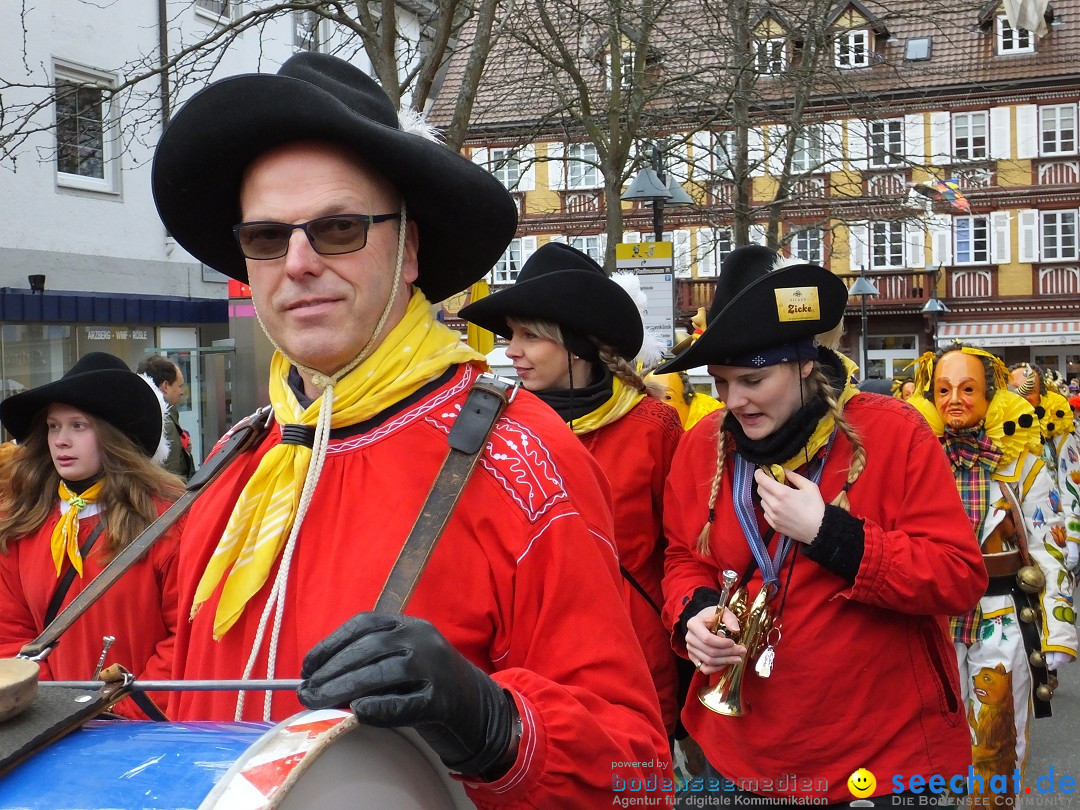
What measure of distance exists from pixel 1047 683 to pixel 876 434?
246cm

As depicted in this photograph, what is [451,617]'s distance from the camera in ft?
5.50

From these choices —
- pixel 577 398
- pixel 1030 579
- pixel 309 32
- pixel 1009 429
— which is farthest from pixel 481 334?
pixel 1030 579

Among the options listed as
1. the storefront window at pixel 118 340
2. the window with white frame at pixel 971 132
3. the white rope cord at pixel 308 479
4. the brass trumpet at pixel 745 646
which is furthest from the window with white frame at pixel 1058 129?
Result: the white rope cord at pixel 308 479

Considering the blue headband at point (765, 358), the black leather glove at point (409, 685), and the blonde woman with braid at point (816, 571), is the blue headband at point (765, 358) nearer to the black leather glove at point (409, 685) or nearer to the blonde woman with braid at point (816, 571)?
the blonde woman with braid at point (816, 571)

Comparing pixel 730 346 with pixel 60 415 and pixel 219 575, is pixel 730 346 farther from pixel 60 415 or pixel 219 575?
pixel 60 415

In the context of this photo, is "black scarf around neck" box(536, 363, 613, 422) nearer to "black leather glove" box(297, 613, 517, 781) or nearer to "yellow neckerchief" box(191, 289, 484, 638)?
"yellow neckerchief" box(191, 289, 484, 638)

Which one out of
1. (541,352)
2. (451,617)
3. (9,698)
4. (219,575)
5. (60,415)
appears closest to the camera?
(9,698)

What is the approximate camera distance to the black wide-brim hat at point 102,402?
3.90 m

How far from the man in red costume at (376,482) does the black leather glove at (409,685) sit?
49mm

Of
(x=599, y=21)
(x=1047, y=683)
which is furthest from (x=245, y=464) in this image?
(x=599, y=21)

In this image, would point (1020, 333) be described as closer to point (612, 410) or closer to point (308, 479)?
point (612, 410)

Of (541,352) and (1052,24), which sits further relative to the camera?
(1052,24)

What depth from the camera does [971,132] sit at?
117 ft

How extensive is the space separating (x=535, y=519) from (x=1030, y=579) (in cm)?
375
